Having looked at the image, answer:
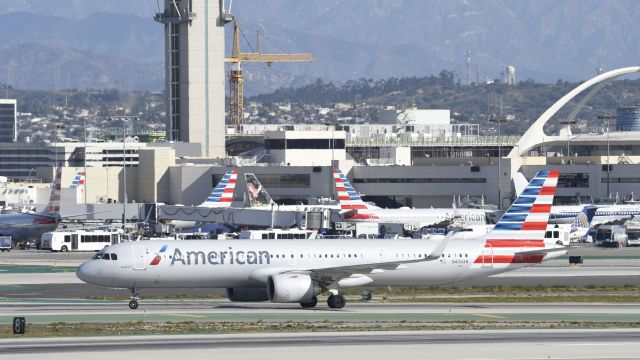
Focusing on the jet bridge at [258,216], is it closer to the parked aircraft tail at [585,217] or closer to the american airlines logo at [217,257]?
the parked aircraft tail at [585,217]

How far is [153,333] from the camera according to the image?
2462 inches

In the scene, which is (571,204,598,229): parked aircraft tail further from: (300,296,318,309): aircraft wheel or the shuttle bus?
(300,296,318,309): aircraft wheel

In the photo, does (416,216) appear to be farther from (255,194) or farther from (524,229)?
(524,229)

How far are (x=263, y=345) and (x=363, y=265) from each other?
1801cm

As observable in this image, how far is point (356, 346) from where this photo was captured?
57812 mm

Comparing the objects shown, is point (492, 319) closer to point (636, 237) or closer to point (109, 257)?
point (109, 257)

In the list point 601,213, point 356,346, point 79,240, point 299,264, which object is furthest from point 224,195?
point 356,346

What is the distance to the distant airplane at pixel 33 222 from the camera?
15075 cm

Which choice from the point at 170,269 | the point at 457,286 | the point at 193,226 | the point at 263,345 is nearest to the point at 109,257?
the point at 170,269

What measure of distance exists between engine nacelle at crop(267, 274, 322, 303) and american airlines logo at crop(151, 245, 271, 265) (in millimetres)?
1727

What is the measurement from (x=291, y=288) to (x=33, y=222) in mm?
82504

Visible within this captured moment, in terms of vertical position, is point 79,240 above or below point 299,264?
below

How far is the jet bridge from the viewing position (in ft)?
538

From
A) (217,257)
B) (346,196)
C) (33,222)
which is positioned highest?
(346,196)
